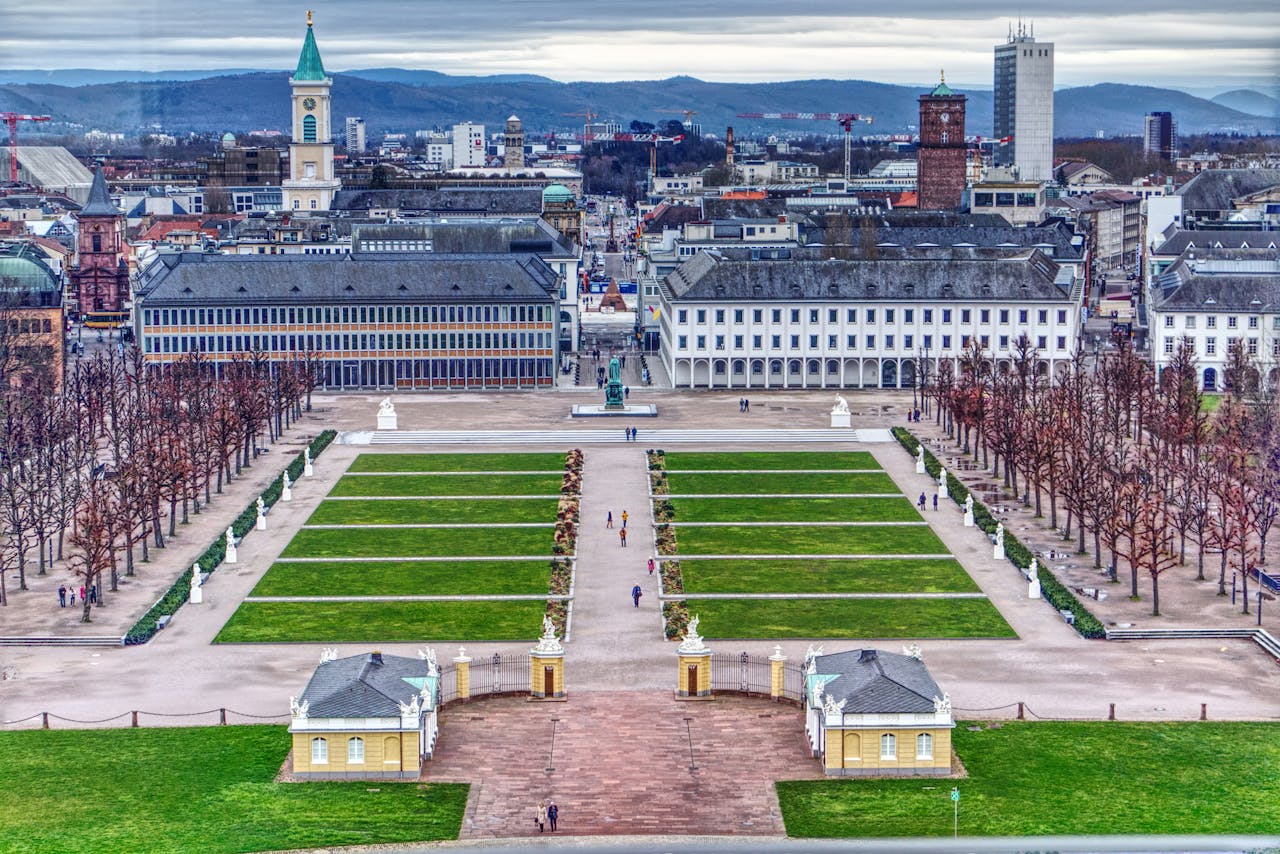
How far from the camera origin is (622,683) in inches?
3221

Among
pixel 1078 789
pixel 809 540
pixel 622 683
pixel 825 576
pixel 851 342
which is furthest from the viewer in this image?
pixel 851 342

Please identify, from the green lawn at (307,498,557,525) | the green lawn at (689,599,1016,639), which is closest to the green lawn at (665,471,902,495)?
the green lawn at (307,498,557,525)

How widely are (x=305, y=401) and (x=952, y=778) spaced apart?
102519 millimetres

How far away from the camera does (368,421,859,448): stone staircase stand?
14450 cm

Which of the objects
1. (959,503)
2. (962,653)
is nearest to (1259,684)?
(962,653)

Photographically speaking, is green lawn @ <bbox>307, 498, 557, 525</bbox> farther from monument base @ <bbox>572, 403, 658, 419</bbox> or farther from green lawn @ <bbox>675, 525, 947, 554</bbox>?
monument base @ <bbox>572, 403, 658, 419</bbox>

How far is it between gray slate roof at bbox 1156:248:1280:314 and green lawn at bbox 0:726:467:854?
360ft

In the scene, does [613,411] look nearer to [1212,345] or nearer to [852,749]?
[1212,345]

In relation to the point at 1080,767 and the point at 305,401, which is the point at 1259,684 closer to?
the point at 1080,767

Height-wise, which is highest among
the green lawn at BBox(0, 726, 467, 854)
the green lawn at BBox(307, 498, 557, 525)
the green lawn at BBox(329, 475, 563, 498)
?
the green lawn at BBox(329, 475, 563, 498)

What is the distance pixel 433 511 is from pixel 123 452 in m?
27.4

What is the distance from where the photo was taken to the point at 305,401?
16638 centimetres

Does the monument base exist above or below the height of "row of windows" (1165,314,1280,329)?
below

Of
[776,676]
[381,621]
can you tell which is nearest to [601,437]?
[381,621]
